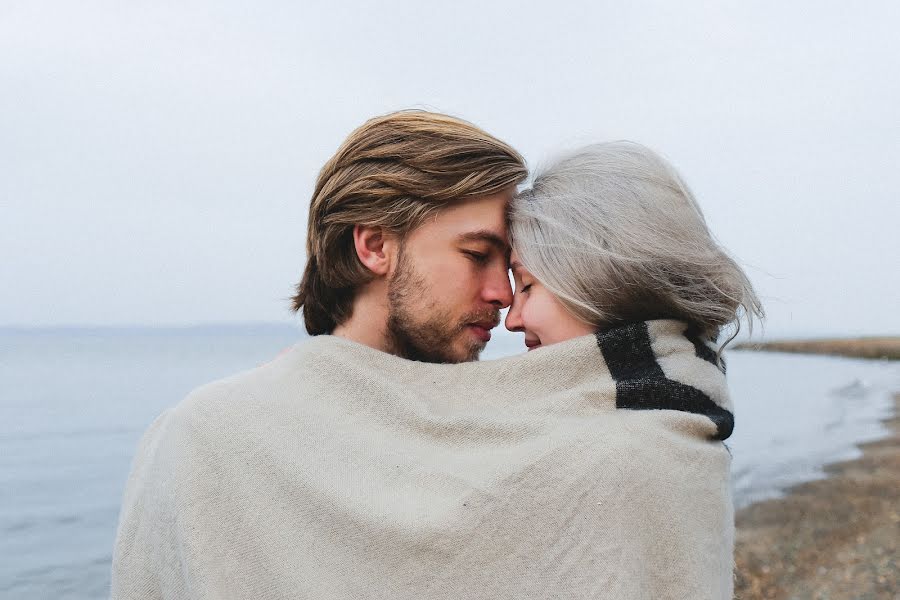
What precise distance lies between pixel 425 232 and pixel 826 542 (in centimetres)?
833

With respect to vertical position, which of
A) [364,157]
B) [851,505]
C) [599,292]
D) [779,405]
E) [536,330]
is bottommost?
[779,405]

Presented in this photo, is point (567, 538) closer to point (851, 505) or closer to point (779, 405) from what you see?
point (851, 505)

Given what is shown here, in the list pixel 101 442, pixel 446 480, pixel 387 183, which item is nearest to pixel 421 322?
pixel 387 183

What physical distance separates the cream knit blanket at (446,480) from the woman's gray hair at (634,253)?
0.09m

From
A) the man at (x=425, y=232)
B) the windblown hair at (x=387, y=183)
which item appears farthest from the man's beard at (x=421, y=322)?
the windblown hair at (x=387, y=183)

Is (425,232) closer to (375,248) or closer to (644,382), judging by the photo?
(375,248)

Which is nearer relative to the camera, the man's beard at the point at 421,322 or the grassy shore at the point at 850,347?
the man's beard at the point at 421,322

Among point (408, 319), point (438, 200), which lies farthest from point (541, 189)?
point (408, 319)

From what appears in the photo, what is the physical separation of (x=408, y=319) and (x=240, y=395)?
0.64m

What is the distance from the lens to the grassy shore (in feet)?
187

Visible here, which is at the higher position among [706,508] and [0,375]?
[706,508]

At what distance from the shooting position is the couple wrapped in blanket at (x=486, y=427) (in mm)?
1533

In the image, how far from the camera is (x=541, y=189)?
7.42 ft

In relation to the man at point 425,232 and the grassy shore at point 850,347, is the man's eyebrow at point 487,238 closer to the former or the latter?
the man at point 425,232
